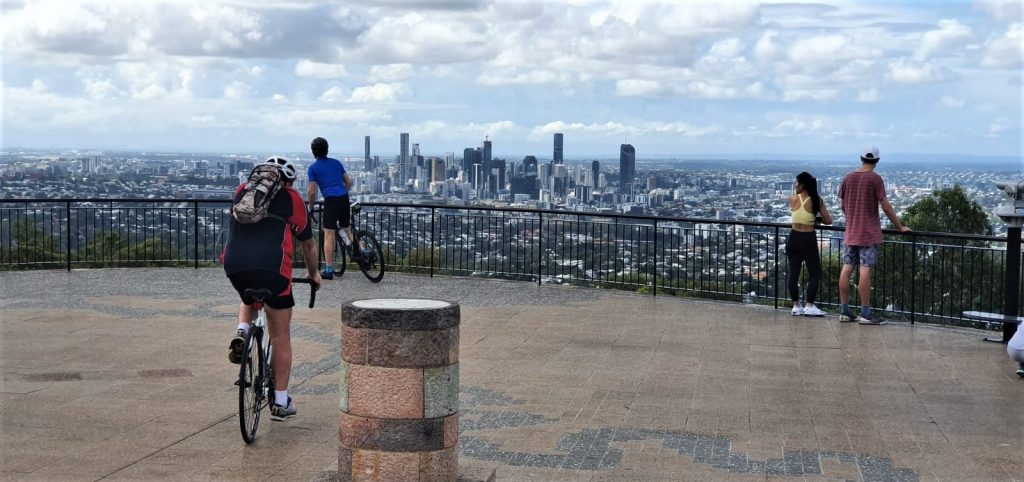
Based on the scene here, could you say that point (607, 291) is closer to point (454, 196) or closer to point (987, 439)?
point (987, 439)

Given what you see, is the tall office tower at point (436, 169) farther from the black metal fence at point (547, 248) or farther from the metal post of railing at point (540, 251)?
the metal post of railing at point (540, 251)

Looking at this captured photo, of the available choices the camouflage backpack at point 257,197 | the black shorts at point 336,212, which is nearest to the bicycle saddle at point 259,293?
the camouflage backpack at point 257,197

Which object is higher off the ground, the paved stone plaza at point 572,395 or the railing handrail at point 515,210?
the railing handrail at point 515,210

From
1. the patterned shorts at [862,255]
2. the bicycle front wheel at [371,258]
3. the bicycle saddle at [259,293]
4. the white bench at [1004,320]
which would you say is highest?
the bicycle saddle at [259,293]

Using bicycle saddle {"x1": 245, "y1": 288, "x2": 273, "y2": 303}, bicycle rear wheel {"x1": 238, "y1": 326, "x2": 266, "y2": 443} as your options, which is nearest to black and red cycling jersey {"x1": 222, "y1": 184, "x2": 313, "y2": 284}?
bicycle saddle {"x1": 245, "y1": 288, "x2": 273, "y2": 303}

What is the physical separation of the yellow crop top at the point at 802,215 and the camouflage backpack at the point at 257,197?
9.00 meters

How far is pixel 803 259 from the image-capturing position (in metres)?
16.1

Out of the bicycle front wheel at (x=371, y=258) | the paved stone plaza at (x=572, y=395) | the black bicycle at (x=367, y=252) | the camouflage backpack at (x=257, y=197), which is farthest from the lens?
the bicycle front wheel at (x=371, y=258)

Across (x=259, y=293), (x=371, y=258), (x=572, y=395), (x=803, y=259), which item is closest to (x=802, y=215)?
(x=803, y=259)

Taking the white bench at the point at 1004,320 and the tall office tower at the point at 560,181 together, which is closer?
the white bench at the point at 1004,320

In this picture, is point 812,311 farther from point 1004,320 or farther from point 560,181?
point 560,181

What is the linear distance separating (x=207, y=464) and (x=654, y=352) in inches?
240

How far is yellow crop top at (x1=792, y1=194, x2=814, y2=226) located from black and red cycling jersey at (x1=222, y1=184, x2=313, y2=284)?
883 centimetres

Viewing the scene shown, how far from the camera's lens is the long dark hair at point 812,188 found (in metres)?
15.8
